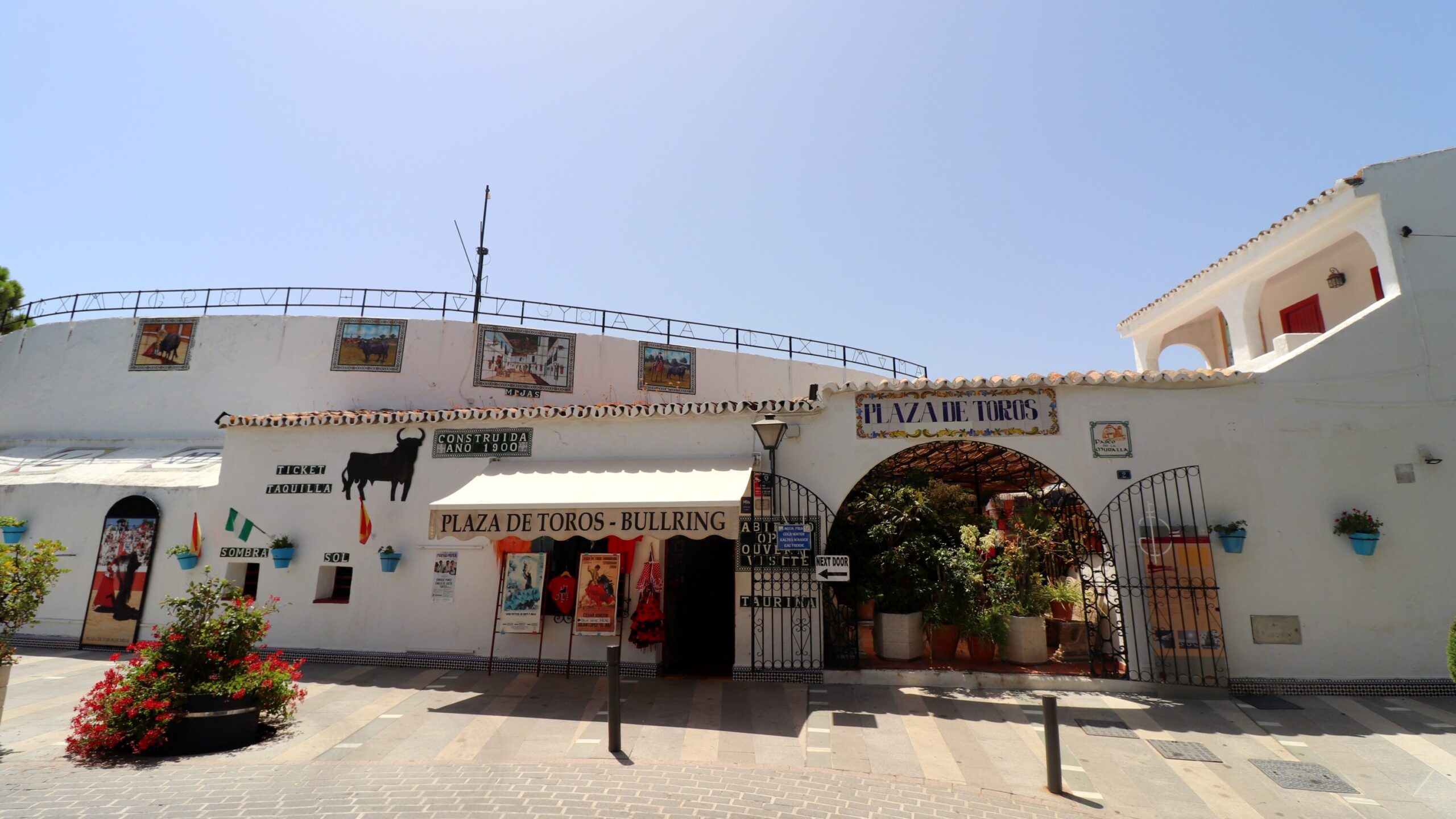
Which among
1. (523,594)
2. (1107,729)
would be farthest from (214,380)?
(1107,729)

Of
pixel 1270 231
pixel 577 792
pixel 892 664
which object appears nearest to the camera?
pixel 577 792

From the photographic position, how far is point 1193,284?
1357 centimetres

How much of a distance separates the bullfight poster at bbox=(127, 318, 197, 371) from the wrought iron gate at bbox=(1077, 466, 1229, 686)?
818 inches

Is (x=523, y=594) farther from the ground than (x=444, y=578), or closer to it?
closer to it

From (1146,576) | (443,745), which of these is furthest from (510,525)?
(1146,576)

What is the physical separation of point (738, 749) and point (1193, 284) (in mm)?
12719

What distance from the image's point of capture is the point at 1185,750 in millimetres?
7324

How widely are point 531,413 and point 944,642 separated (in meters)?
7.76

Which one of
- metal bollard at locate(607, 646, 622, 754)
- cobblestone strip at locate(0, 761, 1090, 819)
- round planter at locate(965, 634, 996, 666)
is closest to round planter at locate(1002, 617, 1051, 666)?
round planter at locate(965, 634, 996, 666)

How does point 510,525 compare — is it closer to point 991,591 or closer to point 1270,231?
point 991,591

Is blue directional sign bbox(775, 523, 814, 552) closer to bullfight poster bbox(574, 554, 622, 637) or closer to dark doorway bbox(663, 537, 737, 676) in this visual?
dark doorway bbox(663, 537, 737, 676)

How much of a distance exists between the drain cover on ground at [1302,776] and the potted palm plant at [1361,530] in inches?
152

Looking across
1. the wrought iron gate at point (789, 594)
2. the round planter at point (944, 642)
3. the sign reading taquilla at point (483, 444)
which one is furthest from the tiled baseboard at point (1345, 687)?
the sign reading taquilla at point (483, 444)

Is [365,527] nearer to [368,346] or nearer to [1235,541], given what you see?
[368,346]
